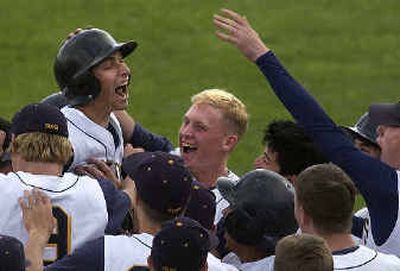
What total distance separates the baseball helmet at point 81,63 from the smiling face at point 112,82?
3cm

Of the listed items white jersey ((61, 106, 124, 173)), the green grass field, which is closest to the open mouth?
white jersey ((61, 106, 124, 173))

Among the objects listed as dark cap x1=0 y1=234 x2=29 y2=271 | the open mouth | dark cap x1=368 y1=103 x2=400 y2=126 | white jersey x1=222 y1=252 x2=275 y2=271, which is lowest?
the open mouth

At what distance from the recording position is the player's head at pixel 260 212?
6246 millimetres

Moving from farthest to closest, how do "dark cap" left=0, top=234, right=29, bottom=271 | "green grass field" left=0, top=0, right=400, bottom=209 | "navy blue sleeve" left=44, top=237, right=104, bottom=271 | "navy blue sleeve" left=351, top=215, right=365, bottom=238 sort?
"green grass field" left=0, top=0, right=400, bottom=209 < "navy blue sleeve" left=351, top=215, right=365, bottom=238 < "navy blue sleeve" left=44, top=237, right=104, bottom=271 < "dark cap" left=0, top=234, right=29, bottom=271

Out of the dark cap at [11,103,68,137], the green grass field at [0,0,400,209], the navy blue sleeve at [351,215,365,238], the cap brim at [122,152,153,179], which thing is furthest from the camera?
the green grass field at [0,0,400,209]

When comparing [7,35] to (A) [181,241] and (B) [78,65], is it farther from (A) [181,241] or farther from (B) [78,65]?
(A) [181,241]

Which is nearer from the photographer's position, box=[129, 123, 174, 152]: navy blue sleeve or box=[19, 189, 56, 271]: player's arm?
box=[19, 189, 56, 271]: player's arm

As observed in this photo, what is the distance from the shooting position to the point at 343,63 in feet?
45.5

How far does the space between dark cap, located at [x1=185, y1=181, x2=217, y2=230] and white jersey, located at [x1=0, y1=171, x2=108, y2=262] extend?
373 mm

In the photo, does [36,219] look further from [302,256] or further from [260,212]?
[302,256]

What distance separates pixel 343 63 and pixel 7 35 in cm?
314

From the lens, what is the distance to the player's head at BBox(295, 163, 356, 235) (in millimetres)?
6012

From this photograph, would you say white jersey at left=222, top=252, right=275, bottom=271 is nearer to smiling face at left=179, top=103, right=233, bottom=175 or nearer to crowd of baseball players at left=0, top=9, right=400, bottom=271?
crowd of baseball players at left=0, top=9, right=400, bottom=271

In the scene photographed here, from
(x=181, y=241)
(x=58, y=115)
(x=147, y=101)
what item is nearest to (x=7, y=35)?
(x=147, y=101)
